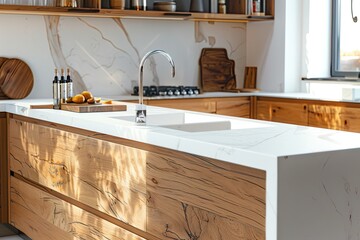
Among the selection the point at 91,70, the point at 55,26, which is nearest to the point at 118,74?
the point at 91,70

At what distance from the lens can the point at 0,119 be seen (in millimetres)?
4352

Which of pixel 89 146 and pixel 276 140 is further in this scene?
pixel 89 146

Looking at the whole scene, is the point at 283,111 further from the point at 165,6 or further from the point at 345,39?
the point at 165,6

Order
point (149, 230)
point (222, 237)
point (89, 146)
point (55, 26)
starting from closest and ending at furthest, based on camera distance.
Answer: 1. point (222, 237)
2. point (149, 230)
3. point (89, 146)
4. point (55, 26)

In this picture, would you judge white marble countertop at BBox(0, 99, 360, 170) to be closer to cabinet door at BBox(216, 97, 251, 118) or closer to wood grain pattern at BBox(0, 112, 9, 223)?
wood grain pattern at BBox(0, 112, 9, 223)

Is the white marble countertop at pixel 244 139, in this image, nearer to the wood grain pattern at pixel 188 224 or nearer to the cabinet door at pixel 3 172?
the wood grain pattern at pixel 188 224

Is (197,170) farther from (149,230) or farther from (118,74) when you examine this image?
(118,74)

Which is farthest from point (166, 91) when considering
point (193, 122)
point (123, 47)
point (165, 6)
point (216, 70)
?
point (193, 122)

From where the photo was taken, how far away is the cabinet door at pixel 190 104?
508cm

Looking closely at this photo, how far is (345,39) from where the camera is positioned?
5.74m

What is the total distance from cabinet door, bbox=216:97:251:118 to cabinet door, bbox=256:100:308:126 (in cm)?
10

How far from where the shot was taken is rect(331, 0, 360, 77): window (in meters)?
5.61

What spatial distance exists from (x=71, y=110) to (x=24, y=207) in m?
0.83

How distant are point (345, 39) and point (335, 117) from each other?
1208 mm
